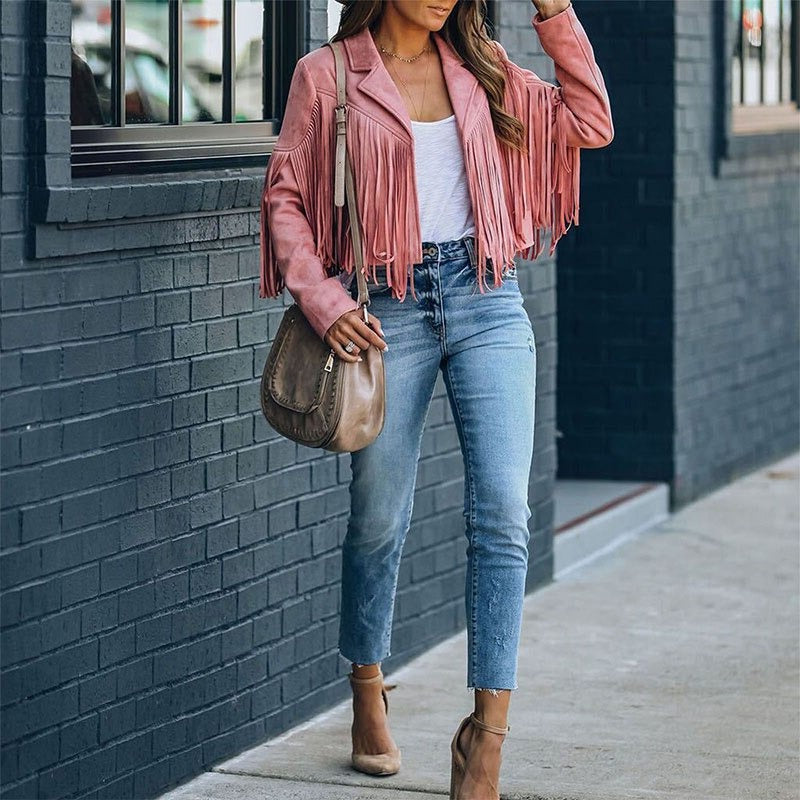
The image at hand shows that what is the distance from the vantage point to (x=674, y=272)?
8.52 m

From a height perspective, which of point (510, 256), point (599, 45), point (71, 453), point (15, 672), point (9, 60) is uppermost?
point (599, 45)

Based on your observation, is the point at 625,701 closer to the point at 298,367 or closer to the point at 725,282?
the point at 298,367

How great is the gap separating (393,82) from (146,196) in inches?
24.4

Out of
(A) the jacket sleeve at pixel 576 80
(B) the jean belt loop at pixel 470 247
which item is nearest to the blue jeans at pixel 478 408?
(B) the jean belt loop at pixel 470 247

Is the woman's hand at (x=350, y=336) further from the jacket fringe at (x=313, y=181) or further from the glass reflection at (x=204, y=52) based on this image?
the glass reflection at (x=204, y=52)

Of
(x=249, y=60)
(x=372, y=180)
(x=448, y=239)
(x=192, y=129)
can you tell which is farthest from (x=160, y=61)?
(x=448, y=239)

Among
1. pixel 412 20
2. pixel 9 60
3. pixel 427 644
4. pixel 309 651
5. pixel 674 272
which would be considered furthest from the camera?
pixel 674 272

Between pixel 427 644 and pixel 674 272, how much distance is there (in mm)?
2985

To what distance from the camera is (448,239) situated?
A: 4.41 metres

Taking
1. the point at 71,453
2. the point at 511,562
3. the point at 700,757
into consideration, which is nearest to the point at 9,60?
the point at 71,453

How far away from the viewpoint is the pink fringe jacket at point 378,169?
14.2 feet

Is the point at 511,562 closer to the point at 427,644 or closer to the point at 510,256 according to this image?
the point at 510,256

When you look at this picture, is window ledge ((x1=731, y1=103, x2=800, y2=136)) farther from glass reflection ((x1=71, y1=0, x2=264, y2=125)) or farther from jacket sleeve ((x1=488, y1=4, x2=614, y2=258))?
jacket sleeve ((x1=488, y1=4, x2=614, y2=258))

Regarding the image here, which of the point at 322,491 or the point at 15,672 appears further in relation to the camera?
the point at 322,491
